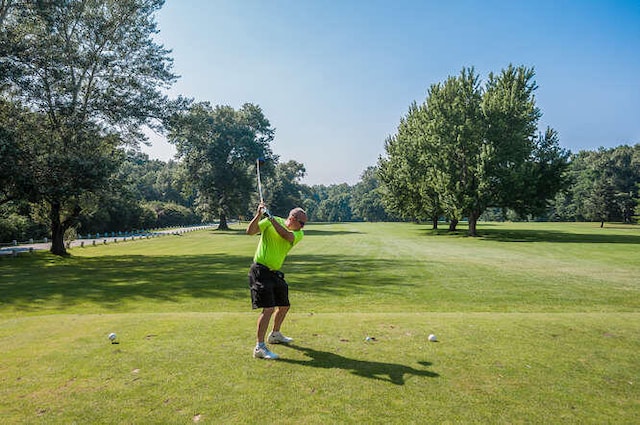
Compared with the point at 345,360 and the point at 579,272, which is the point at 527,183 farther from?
the point at 345,360

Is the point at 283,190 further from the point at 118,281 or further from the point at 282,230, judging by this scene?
the point at 282,230

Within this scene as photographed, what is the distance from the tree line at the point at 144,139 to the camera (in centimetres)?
2262

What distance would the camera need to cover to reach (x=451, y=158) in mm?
44969

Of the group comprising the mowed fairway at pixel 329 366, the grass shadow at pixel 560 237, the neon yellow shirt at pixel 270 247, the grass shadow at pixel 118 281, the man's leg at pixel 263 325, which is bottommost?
the grass shadow at pixel 118 281

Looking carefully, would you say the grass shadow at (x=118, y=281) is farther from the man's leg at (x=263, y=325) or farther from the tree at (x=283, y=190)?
the tree at (x=283, y=190)

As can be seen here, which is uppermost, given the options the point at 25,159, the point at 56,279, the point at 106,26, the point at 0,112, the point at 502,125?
the point at 106,26

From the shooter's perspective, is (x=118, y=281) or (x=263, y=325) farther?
(x=118, y=281)

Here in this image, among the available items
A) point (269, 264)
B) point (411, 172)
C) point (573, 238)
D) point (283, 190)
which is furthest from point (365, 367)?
point (283, 190)

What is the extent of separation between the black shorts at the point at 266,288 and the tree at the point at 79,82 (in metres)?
19.8

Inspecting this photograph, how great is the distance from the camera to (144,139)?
30.7m

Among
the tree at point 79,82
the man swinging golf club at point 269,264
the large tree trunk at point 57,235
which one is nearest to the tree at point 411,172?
the tree at point 79,82

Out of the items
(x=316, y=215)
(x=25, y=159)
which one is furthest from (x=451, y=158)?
(x=316, y=215)

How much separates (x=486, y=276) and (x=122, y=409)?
1607 centimetres

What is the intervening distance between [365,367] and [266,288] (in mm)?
1953
